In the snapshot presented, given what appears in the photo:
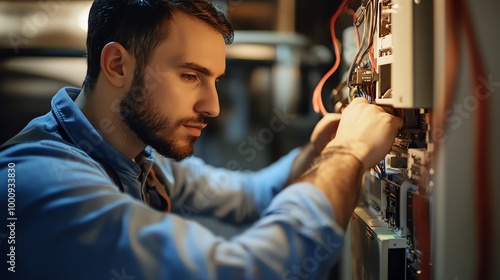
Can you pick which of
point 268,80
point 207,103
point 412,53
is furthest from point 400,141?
point 268,80

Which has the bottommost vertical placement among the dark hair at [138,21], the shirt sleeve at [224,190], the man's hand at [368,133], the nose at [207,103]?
the shirt sleeve at [224,190]

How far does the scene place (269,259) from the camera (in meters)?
0.75

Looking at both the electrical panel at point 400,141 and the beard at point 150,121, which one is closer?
the electrical panel at point 400,141

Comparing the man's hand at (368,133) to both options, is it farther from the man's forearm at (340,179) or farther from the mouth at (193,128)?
the mouth at (193,128)

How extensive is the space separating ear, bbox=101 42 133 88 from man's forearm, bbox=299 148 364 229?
0.48 metres

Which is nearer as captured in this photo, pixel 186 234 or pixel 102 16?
pixel 186 234

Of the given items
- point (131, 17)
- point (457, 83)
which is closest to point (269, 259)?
point (457, 83)

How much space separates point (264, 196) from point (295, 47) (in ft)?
2.57

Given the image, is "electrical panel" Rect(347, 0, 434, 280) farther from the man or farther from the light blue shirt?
the light blue shirt

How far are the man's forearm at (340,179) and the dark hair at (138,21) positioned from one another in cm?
42

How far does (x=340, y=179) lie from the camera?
843 mm

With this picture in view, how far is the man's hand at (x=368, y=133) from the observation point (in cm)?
89

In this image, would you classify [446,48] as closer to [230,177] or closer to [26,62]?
[230,177]

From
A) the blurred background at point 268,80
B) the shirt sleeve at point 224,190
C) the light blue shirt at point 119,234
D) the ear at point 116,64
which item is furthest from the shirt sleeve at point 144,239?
the blurred background at point 268,80
